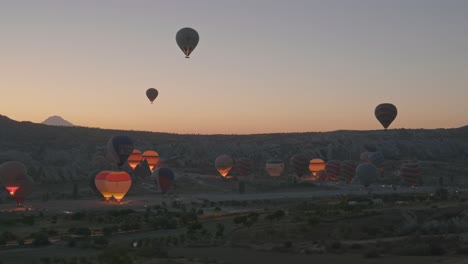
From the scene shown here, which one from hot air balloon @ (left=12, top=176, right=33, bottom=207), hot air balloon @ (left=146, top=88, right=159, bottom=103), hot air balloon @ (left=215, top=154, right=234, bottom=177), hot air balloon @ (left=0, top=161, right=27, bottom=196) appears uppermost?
hot air balloon @ (left=146, top=88, right=159, bottom=103)

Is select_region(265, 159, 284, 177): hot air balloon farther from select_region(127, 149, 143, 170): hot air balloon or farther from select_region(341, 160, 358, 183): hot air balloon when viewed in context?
select_region(127, 149, 143, 170): hot air balloon

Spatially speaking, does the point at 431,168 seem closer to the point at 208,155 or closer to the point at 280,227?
the point at 208,155

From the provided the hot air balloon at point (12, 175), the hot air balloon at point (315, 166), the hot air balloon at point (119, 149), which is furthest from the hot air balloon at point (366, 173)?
the hot air balloon at point (12, 175)

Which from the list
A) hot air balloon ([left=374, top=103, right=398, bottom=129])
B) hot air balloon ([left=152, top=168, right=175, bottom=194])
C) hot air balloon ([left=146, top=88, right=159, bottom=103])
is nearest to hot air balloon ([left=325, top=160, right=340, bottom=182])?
hot air balloon ([left=374, top=103, right=398, bottom=129])

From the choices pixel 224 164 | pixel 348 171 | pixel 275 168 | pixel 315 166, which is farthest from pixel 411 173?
pixel 224 164

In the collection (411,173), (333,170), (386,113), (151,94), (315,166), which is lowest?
(411,173)

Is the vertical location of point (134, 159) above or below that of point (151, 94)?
below

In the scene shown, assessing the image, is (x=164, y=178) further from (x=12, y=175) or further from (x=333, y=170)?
(x=333, y=170)
